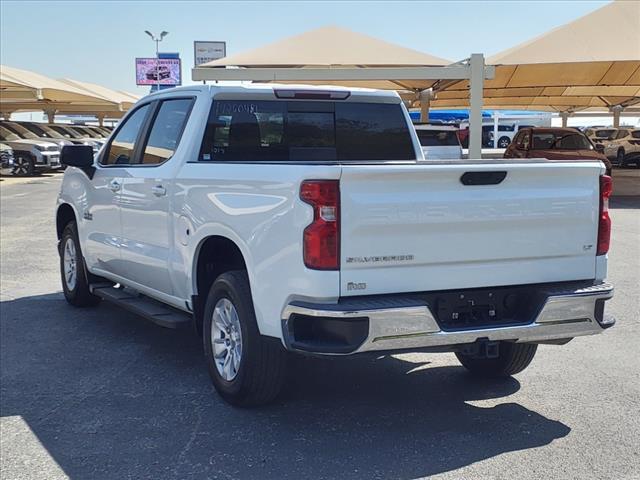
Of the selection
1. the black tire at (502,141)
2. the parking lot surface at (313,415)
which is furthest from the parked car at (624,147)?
the parking lot surface at (313,415)

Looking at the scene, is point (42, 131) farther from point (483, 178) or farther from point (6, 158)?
point (483, 178)

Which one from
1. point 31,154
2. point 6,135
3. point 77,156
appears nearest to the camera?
point 77,156

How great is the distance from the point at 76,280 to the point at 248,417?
348 centimetres

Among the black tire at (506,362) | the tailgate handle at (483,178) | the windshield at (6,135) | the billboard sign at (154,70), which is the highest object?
the billboard sign at (154,70)

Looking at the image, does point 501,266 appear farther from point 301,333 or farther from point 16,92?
A: point 16,92

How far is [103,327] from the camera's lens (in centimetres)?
684

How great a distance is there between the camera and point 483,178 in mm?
4102

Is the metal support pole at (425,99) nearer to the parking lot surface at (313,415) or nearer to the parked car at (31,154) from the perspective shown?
the parked car at (31,154)

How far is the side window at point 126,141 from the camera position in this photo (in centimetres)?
629

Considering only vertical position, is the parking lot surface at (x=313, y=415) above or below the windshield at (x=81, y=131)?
below

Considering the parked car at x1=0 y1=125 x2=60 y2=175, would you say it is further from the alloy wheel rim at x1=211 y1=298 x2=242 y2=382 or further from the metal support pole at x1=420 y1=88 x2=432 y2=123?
the alloy wheel rim at x1=211 y1=298 x2=242 y2=382

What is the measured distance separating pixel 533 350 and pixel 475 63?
46.0 ft

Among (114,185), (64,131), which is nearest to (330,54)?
(114,185)

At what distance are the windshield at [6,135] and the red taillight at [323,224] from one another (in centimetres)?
2663
